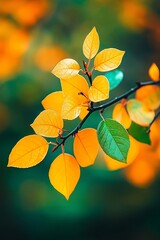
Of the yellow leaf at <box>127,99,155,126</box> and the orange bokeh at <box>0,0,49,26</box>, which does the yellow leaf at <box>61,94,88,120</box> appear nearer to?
the yellow leaf at <box>127,99,155,126</box>

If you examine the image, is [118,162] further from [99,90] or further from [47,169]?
[47,169]

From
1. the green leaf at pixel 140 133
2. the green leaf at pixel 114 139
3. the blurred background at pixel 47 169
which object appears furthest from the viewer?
the blurred background at pixel 47 169

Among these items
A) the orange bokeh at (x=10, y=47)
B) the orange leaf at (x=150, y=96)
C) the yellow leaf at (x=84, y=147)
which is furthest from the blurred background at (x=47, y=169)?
the yellow leaf at (x=84, y=147)

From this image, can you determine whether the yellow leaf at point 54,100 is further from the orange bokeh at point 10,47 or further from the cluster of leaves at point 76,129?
the orange bokeh at point 10,47

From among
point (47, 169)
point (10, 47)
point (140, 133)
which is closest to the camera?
point (140, 133)

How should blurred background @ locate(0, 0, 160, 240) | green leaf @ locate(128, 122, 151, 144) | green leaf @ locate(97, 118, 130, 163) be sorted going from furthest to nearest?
blurred background @ locate(0, 0, 160, 240) → green leaf @ locate(128, 122, 151, 144) → green leaf @ locate(97, 118, 130, 163)

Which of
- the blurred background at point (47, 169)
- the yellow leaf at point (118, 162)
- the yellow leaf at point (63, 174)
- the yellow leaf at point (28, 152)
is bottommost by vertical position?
the blurred background at point (47, 169)

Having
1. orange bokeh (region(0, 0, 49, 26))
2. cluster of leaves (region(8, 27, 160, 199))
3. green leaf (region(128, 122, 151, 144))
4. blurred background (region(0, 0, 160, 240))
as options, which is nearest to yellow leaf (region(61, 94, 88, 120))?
cluster of leaves (region(8, 27, 160, 199))

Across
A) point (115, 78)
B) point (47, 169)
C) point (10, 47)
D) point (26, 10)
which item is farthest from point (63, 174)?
point (26, 10)
